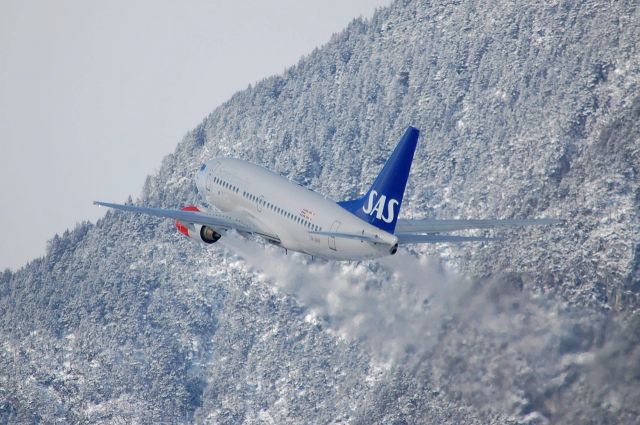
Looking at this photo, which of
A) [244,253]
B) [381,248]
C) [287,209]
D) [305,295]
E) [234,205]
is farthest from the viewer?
[305,295]

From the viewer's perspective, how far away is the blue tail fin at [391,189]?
135 m

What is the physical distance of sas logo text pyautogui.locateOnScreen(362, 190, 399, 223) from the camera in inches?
5340

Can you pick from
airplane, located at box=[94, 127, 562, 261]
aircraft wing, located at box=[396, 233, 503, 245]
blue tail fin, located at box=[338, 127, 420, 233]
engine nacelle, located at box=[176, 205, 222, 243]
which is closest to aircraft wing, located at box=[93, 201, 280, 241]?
airplane, located at box=[94, 127, 562, 261]

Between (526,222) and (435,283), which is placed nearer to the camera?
(526,222)

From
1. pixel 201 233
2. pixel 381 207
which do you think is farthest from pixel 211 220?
pixel 381 207

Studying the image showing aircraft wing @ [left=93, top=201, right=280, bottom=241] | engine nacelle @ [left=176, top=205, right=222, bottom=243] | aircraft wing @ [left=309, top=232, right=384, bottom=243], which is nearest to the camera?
aircraft wing @ [left=309, top=232, right=384, bottom=243]

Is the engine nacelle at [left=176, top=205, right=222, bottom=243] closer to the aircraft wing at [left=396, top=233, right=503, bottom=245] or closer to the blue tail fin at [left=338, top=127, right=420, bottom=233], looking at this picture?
the blue tail fin at [left=338, top=127, right=420, bottom=233]

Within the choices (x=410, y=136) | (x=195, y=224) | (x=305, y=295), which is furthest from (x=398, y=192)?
(x=305, y=295)

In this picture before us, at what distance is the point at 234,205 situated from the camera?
153125 mm

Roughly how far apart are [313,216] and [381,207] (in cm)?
654

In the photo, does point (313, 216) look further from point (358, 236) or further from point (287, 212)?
point (358, 236)

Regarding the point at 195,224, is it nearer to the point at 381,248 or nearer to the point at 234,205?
the point at 234,205

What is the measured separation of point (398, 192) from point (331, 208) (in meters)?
6.08

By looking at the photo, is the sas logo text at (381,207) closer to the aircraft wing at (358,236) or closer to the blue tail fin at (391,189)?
the blue tail fin at (391,189)
